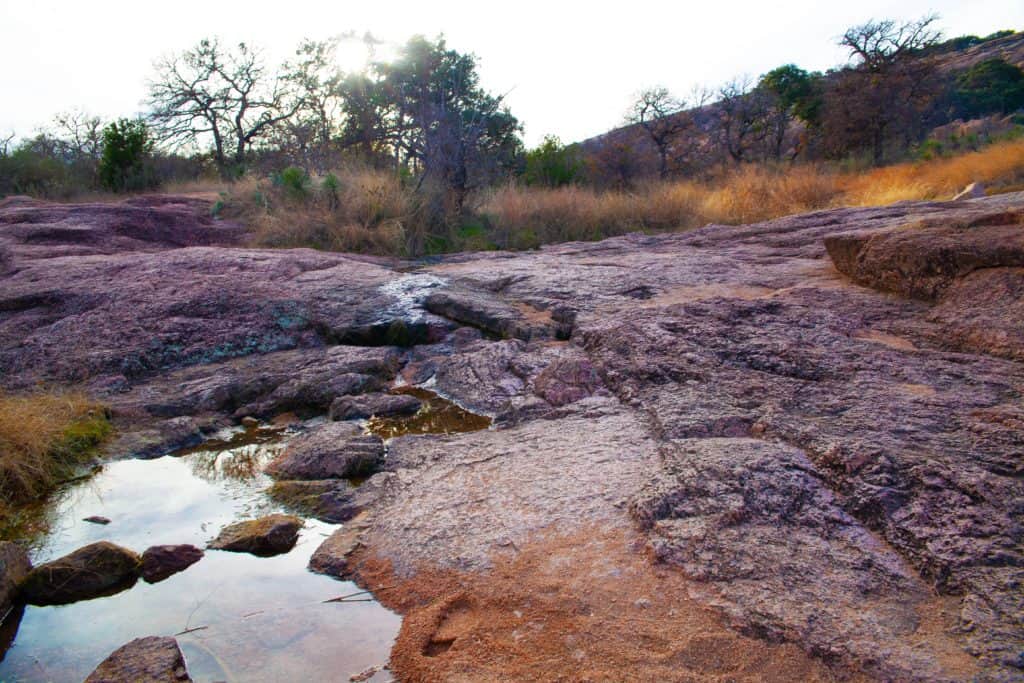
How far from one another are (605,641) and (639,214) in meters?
8.42

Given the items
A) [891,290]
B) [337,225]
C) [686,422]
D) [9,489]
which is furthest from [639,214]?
[9,489]

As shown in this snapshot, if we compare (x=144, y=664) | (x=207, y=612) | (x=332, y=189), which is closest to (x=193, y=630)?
(x=207, y=612)

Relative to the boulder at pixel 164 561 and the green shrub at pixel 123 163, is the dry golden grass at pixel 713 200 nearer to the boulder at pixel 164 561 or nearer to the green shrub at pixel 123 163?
the boulder at pixel 164 561

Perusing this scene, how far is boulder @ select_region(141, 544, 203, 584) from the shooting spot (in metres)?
2.07

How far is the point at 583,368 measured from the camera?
3068 millimetres

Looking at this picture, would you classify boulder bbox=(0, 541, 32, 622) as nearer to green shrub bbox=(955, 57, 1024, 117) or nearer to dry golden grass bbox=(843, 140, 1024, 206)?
dry golden grass bbox=(843, 140, 1024, 206)

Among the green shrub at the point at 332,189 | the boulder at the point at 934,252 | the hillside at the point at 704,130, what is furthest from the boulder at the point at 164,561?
the hillside at the point at 704,130

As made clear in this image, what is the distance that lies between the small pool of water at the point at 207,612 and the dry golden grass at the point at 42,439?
0.53 ft

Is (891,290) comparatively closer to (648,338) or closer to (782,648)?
(648,338)

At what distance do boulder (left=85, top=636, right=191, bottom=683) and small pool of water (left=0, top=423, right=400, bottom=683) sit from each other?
6cm

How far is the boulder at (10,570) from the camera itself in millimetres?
1918

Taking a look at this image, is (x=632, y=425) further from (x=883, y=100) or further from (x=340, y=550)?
(x=883, y=100)

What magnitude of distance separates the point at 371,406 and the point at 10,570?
1.53 metres

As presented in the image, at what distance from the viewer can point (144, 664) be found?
1.59m
